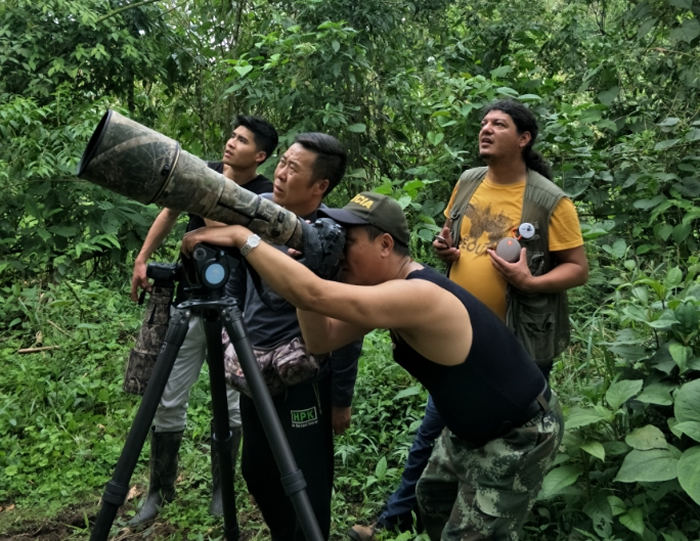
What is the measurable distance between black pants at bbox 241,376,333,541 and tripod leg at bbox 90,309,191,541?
21.5 inches

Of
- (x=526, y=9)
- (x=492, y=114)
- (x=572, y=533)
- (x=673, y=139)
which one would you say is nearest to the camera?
(x=572, y=533)

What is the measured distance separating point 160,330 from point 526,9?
4666mm

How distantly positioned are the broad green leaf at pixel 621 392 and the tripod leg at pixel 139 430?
157cm

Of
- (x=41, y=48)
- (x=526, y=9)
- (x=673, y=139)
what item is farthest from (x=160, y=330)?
(x=526, y=9)

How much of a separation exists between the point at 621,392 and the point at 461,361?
92 centimetres

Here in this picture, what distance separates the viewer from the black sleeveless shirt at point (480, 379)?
5.91 feet

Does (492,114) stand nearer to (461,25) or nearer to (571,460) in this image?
(571,460)

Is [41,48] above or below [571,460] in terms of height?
above

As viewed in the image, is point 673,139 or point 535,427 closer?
point 535,427

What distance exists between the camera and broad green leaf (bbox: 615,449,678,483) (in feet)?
7.08

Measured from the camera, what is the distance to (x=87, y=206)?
462 centimetres

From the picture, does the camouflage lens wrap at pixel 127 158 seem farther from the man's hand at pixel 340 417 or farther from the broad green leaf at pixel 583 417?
the broad green leaf at pixel 583 417

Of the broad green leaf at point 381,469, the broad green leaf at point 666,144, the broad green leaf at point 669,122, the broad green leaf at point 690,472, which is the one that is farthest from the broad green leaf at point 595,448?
the broad green leaf at point 669,122

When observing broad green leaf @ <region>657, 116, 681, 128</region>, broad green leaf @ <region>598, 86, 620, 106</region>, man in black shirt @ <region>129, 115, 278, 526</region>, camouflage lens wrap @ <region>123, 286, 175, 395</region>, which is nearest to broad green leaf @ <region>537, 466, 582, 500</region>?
man in black shirt @ <region>129, 115, 278, 526</region>
